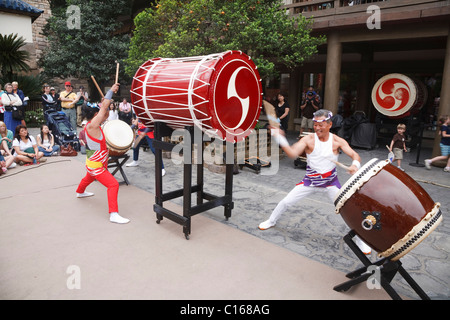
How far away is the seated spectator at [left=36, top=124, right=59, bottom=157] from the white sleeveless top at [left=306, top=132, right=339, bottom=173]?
21.6ft

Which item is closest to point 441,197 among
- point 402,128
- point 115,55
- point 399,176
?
point 402,128

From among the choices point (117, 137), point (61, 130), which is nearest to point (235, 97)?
point (117, 137)

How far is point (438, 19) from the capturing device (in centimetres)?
688

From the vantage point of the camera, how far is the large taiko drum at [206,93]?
331cm

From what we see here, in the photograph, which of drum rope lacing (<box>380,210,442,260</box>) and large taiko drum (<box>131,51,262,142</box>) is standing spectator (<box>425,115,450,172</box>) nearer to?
large taiko drum (<box>131,51,262,142</box>)

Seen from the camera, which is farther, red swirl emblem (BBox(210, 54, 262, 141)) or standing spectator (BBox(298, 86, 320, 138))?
standing spectator (BBox(298, 86, 320, 138))

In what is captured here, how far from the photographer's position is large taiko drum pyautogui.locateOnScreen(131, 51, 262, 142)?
10.8ft

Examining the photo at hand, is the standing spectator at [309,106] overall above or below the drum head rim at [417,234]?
above

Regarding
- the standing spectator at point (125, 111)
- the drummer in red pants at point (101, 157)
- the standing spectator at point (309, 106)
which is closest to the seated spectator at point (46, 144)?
the standing spectator at point (125, 111)

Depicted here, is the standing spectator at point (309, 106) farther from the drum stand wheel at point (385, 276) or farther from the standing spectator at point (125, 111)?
the drum stand wheel at point (385, 276)

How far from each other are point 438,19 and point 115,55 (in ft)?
40.1

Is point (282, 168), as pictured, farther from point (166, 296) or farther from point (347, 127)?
point (166, 296)

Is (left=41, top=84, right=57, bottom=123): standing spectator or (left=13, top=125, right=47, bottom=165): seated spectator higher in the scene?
(left=41, top=84, right=57, bottom=123): standing spectator

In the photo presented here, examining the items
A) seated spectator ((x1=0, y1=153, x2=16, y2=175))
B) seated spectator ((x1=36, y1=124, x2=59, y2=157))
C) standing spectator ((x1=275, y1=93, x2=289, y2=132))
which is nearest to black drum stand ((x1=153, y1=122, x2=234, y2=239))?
seated spectator ((x1=0, y1=153, x2=16, y2=175))
